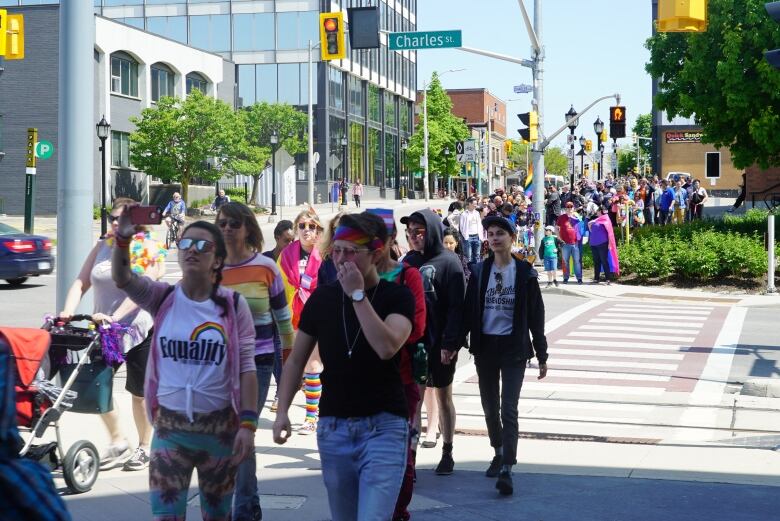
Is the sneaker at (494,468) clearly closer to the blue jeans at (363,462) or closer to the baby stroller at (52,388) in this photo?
the baby stroller at (52,388)

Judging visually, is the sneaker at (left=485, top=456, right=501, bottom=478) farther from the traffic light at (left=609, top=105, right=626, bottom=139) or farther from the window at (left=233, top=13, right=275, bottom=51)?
the window at (left=233, top=13, right=275, bottom=51)

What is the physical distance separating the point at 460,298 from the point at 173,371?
3372mm

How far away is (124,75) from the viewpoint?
5459 cm

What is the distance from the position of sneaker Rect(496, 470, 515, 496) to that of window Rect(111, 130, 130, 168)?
4781 centimetres

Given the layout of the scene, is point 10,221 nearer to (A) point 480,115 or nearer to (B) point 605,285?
(B) point 605,285

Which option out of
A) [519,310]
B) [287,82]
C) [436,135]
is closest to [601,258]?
[519,310]

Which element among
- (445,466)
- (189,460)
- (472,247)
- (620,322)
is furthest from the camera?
(472,247)

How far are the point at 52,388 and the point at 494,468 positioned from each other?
3293 mm

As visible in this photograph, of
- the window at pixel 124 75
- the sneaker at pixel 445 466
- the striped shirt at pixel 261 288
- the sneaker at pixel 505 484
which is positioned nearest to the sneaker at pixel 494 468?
the sneaker at pixel 445 466

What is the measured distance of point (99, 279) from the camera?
752cm

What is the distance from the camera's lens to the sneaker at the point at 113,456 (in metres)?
7.91

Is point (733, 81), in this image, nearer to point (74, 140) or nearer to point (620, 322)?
point (620, 322)

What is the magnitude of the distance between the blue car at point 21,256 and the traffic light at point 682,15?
14.4 meters

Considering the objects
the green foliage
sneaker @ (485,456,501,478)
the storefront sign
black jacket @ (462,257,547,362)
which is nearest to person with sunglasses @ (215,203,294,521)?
black jacket @ (462,257,547,362)
